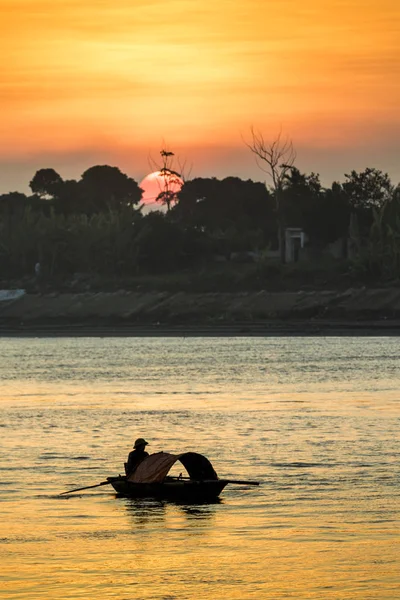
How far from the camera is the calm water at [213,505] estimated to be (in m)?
30.3

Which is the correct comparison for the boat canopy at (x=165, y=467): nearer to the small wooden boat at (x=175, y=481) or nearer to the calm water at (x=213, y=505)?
the small wooden boat at (x=175, y=481)

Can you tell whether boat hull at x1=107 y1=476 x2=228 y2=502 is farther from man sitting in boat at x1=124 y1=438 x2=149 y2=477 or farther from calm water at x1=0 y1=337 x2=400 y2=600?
man sitting in boat at x1=124 y1=438 x2=149 y2=477

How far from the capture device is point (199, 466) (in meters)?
41.0

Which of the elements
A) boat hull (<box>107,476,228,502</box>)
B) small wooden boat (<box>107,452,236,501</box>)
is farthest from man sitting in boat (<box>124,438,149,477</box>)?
boat hull (<box>107,476,228,502</box>)

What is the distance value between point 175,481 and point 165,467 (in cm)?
59

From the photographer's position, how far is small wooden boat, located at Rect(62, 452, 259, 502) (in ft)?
133

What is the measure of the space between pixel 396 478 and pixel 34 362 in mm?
102952

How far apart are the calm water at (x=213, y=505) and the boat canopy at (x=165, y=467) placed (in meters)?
0.83

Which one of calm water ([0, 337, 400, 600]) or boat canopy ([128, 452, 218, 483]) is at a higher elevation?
boat canopy ([128, 452, 218, 483])

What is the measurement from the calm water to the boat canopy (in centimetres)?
83

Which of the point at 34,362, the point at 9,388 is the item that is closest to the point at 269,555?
the point at 9,388

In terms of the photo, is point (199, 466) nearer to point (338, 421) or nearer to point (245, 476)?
point (245, 476)

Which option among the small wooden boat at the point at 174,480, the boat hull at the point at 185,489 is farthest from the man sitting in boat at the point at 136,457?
the boat hull at the point at 185,489

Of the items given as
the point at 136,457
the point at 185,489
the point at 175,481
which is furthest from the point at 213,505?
the point at 136,457
